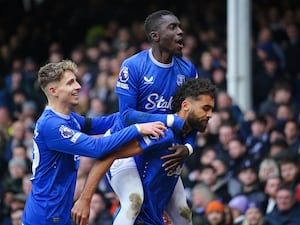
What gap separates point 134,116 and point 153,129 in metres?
0.39

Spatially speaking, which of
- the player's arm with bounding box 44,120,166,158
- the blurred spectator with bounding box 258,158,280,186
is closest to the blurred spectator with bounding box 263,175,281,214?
the blurred spectator with bounding box 258,158,280,186

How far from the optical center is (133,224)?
29.7 ft

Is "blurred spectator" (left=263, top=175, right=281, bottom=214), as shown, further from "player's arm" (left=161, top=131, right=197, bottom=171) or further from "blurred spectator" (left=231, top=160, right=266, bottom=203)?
"player's arm" (left=161, top=131, right=197, bottom=171)

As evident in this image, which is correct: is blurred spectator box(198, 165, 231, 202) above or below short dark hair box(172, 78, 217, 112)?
below

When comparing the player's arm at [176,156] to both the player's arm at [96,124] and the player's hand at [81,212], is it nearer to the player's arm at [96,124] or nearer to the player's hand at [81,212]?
the player's arm at [96,124]

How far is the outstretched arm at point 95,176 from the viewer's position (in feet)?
28.4

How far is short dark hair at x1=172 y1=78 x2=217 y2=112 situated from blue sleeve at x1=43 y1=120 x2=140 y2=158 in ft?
1.95

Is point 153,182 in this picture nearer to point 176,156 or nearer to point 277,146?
point 176,156

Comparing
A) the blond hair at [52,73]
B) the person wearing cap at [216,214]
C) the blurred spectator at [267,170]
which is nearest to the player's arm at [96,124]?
the blond hair at [52,73]

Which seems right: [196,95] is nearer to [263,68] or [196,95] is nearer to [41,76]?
[41,76]

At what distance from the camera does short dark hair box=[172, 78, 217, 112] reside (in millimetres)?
8945

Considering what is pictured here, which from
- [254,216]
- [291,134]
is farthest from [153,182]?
[291,134]

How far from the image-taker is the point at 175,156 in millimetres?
8945

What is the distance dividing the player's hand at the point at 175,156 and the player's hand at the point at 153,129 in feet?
1.26
